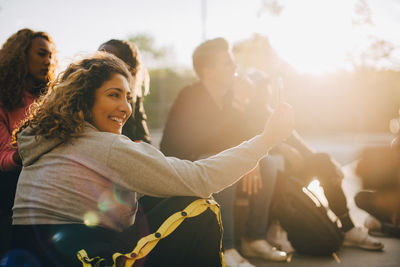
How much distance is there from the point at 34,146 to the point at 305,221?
7.17ft

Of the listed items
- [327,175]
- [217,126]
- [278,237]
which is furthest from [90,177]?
[327,175]

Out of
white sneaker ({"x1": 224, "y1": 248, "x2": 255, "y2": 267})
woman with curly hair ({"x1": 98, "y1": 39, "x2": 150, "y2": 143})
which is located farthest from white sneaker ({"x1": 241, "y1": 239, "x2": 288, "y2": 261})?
woman with curly hair ({"x1": 98, "y1": 39, "x2": 150, "y2": 143})

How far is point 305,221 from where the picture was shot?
3020 mm

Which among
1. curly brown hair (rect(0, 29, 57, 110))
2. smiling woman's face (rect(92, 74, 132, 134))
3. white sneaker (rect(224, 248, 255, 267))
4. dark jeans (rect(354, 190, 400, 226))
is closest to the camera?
smiling woman's face (rect(92, 74, 132, 134))

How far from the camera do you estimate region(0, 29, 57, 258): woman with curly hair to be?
2328 mm

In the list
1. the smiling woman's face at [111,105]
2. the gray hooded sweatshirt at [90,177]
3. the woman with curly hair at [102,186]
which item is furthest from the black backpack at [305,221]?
the smiling woman's face at [111,105]

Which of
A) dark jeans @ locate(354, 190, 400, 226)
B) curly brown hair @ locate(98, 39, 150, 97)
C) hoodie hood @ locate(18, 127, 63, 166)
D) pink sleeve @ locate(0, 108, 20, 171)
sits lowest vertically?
dark jeans @ locate(354, 190, 400, 226)

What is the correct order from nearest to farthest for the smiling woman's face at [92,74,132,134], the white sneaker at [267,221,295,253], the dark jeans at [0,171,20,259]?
the smiling woman's face at [92,74,132,134]
the dark jeans at [0,171,20,259]
the white sneaker at [267,221,295,253]

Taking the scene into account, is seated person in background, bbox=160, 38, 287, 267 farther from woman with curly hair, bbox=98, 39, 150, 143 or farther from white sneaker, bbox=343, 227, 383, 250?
white sneaker, bbox=343, 227, 383, 250

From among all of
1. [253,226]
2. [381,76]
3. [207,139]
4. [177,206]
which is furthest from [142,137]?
[381,76]

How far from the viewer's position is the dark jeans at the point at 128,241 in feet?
5.09

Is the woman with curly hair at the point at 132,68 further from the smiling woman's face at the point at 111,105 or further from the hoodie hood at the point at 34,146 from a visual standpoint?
the hoodie hood at the point at 34,146

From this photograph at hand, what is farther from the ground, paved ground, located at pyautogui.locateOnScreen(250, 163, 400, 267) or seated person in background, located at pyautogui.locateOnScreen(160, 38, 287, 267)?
seated person in background, located at pyautogui.locateOnScreen(160, 38, 287, 267)

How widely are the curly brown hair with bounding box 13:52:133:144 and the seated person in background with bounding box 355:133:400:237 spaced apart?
2.54m
